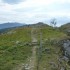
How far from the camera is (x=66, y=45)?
231 ft

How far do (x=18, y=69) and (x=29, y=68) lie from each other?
2137 millimetres

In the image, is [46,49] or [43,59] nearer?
[43,59]

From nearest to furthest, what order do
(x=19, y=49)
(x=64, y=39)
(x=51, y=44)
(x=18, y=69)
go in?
(x=18, y=69)
(x=19, y=49)
(x=51, y=44)
(x=64, y=39)

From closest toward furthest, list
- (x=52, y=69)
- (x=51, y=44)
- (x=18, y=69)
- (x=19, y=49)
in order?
(x=18, y=69), (x=52, y=69), (x=19, y=49), (x=51, y=44)

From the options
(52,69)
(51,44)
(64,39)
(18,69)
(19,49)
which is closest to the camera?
(18,69)

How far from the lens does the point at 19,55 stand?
179ft

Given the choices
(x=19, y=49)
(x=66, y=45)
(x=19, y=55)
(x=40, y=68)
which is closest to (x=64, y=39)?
(x=66, y=45)

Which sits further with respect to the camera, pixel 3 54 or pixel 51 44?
pixel 51 44

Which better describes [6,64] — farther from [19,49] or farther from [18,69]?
[19,49]

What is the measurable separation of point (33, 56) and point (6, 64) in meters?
10.1


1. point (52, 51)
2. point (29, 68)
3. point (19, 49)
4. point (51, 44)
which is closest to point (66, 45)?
point (51, 44)

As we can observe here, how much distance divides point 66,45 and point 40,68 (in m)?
25.8

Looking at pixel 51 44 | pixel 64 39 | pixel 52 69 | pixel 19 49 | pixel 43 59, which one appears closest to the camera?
pixel 52 69

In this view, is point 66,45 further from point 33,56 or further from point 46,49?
point 33,56
